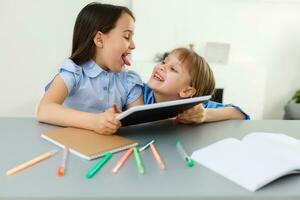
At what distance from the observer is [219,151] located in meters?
0.72

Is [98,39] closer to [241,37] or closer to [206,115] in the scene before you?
[206,115]

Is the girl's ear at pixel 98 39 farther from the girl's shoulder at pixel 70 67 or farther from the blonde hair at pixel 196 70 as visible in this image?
the blonde hair at pixel 196 70

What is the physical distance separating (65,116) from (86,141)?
0.53 ft

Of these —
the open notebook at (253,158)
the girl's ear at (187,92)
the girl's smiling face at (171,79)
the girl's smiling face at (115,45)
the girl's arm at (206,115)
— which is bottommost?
the girl's arm at (206,115)

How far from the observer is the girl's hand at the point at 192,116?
100 centimetres

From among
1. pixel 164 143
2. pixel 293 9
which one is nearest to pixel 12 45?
pixel 164 143

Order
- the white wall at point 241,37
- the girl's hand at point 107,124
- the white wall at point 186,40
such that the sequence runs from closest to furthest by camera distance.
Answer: the girl's hand at point 107,124
the white wall at point 186,40
the white wall at point 241,37

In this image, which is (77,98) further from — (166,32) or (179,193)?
(166,32)

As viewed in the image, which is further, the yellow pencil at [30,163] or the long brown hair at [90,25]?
the long brown hair at [90,25]

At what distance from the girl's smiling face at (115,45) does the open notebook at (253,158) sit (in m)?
0.54

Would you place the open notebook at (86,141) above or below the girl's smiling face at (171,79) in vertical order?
below

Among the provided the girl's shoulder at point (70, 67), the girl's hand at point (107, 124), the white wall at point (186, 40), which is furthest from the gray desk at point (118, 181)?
the white wall at point (186, 40)

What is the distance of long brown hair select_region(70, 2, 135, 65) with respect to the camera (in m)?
1.17

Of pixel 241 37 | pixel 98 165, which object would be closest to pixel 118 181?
pixel 98 165
